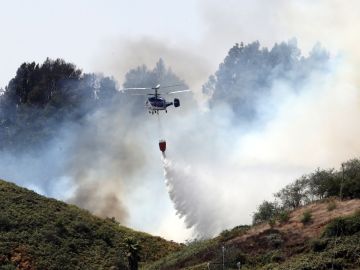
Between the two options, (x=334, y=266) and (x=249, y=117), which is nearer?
(x=334, y=266)

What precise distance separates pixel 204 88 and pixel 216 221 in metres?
66.9

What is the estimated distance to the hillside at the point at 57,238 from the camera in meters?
75.1

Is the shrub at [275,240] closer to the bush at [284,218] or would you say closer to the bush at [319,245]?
the bush at [284,218]

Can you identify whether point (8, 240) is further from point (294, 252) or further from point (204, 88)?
point (204, 88)

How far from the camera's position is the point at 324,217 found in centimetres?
6744

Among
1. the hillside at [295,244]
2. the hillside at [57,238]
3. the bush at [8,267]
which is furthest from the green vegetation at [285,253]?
the bush at [8,267]

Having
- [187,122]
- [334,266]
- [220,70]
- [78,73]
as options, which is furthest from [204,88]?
[334,266]

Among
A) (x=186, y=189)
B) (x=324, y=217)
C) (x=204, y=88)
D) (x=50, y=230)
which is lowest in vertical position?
(x=324, y=217)

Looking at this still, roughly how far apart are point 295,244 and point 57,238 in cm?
3427

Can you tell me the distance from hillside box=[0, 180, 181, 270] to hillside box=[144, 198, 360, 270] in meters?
8.26

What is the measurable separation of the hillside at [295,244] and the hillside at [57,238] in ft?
27.1

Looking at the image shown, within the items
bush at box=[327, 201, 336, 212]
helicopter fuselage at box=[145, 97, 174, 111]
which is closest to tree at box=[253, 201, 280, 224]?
bush at box=[327, 201, 336, 212]

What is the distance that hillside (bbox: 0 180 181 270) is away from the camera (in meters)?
75.1

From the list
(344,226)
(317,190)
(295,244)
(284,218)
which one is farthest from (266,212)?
(344,226)
